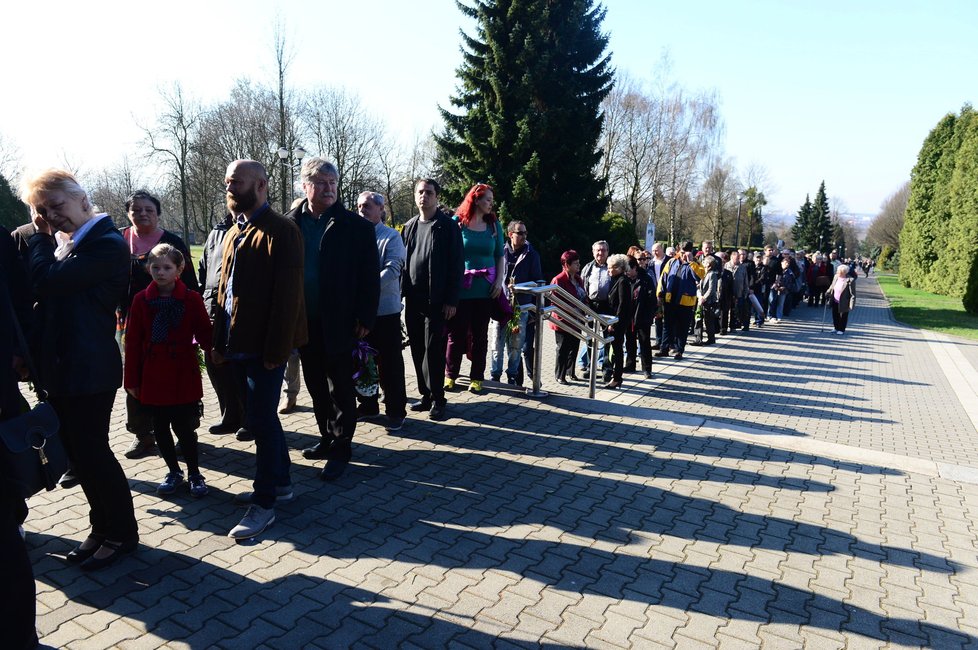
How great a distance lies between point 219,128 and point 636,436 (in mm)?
37796

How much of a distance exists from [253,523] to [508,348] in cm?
432

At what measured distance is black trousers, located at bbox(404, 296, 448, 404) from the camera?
18.8 feet

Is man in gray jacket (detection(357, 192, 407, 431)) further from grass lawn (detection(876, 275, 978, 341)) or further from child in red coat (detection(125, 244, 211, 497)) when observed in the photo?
grass lawn (detection(876, 275, 978, 341))

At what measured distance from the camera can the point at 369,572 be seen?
3303 millimetres

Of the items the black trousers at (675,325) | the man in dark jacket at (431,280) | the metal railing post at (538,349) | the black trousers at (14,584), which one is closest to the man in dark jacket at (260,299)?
the black trousers at (14,584)

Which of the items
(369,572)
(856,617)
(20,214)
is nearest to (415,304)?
(369,572)

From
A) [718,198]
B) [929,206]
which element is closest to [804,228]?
[718,198]

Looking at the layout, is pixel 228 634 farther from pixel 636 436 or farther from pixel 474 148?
pixel 474 148

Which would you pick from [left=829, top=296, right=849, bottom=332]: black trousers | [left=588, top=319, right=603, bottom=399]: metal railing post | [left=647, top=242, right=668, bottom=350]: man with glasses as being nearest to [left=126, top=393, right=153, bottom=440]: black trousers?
[left=588, top=319, right=603, bottom=399]: metal railing post

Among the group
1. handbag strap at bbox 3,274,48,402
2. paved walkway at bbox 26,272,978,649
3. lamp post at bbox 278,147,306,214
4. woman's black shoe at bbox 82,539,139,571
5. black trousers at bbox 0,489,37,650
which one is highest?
lamp post at bbox 278,147,306,214

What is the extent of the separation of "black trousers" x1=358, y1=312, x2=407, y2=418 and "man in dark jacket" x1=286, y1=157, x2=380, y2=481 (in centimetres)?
86

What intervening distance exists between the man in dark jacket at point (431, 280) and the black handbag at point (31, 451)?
3.36 metres

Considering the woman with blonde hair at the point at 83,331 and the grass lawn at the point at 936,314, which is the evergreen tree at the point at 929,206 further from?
the woman with blonde hair at the point at 83,331

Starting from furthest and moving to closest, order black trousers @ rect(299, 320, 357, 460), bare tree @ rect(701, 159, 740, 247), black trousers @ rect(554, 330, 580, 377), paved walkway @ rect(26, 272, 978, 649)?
1. bare tree @ rect(701, 159, 740, 247)
2. black trousers @ rect(554, 330, 580, 377)
3. black trousers @ rect(299, 320, 357, 460)
4. paved walkway @ rect(26, 272, 978, 649)
